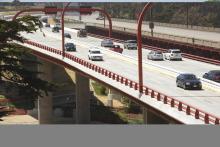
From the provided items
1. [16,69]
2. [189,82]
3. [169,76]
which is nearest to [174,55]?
[169,76]

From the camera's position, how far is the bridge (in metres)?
30.6

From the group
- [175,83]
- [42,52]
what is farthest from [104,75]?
[42,52]

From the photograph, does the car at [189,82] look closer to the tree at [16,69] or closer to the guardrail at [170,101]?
the guardrail at [170,101]

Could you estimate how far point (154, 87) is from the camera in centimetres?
4122

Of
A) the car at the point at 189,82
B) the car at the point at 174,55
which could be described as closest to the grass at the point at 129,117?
the car at the point at 174,55

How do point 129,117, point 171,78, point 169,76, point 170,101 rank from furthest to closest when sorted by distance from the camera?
1. point 129,117
2. point 169,76
3. point 171,78
4. point 170,101

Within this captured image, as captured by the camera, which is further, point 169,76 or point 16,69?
point 169,76

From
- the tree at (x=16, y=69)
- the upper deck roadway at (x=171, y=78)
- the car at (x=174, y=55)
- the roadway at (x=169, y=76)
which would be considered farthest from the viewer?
the car at (x=174, y=55)

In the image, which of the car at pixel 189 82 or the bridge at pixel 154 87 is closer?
the bridge at pixel 154 87

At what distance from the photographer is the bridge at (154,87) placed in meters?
30.6

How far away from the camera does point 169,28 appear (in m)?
133

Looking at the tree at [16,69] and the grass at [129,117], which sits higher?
the tree at [16,69]

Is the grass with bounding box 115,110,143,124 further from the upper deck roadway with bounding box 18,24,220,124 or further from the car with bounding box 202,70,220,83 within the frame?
the car with bounding box 202,70,220,83

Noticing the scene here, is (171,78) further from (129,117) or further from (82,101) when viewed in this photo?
(82,101)
